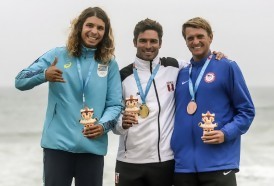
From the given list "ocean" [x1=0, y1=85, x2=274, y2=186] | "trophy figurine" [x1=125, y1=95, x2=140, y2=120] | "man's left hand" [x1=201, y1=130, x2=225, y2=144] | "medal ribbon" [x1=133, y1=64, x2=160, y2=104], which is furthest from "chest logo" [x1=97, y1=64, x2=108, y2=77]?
"ocean" [x1=0, y1=85, x2=274, y2=186]

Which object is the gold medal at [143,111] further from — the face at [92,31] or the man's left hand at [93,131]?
the face at [92,31]

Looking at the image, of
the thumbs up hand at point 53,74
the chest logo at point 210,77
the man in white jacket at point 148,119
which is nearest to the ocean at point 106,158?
the man in white jacket at point 148,119

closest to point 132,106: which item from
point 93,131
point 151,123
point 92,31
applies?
point 151,123

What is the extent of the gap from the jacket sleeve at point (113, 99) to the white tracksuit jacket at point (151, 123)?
169 mm

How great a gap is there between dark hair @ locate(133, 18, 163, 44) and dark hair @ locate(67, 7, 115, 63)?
13.2 inches


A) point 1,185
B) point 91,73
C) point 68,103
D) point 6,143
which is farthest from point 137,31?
point 6,143

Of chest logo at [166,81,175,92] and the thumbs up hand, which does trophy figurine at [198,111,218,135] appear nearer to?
chest logo at [166,81,175,92]

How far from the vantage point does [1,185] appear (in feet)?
35.4

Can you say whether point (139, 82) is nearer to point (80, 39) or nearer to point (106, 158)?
point (80, 39)

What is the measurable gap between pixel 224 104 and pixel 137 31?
42.0 inches

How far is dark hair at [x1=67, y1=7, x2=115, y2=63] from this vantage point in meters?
3.99

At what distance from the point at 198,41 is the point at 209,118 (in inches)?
27.3

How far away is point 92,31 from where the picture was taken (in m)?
3.96

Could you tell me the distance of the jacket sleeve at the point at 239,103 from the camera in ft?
12.6
